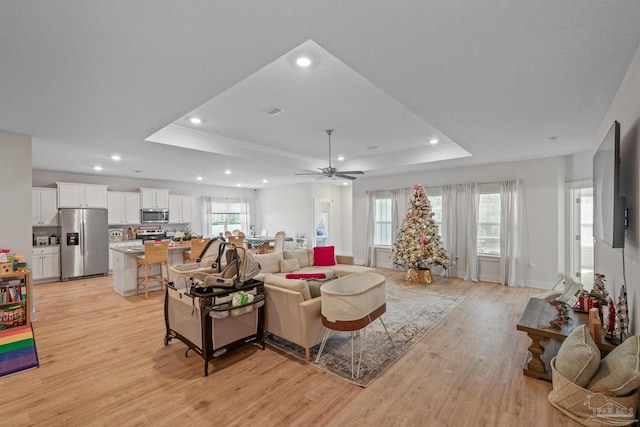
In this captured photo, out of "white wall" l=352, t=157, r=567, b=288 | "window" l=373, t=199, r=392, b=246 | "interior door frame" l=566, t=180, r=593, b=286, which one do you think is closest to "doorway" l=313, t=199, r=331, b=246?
"window" l=373, t=199, r=392, b=246

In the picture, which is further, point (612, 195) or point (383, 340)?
point (383, 340)

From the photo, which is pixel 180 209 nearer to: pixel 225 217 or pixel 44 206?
pixel 225 217

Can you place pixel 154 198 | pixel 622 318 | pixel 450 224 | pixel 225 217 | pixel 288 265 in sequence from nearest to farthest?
1. pixel 622 318
2. pixel 288 265
3. pixel 450 224
4. pixel 154 198
5. pixel 225 217

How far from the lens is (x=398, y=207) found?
7.80 m

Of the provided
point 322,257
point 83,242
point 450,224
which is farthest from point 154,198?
point 450,224

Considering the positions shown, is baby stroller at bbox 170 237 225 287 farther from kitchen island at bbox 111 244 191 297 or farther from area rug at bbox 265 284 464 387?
kitchen island at bbox 111 244 191 297

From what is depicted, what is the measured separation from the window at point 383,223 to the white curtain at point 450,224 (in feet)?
5.04

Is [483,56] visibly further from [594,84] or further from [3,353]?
[3,353]

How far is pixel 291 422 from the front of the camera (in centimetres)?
217

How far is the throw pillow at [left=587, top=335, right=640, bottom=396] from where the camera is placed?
194cm

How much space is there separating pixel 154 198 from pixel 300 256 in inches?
212

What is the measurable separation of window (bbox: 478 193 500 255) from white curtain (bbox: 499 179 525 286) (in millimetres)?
257

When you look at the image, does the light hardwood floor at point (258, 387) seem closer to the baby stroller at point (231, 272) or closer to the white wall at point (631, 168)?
the baby stroller at point (231, 272)

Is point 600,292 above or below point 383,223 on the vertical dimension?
below
